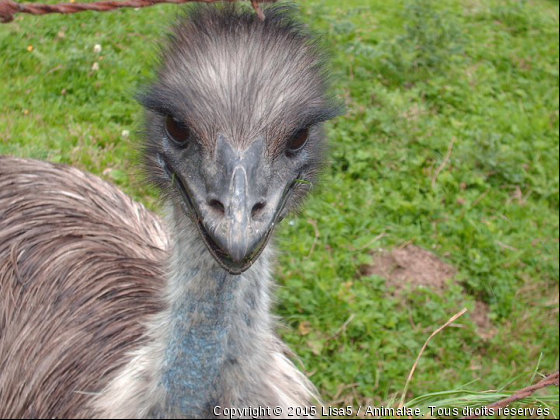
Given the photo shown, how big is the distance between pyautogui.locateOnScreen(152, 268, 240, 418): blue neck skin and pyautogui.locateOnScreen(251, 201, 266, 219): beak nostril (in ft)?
0.79

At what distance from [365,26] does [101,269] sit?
11.7 feet

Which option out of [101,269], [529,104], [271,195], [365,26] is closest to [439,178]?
[529,104]

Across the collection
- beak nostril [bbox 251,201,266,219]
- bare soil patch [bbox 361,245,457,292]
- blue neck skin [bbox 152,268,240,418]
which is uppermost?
beak nostril [bbox 251,201,266,219]

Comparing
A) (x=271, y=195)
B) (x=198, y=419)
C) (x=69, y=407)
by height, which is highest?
(x=271, y=195)

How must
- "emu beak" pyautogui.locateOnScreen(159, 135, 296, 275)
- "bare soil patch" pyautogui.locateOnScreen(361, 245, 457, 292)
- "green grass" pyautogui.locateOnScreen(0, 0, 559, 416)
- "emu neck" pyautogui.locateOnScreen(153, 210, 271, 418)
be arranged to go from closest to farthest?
"emu beak" pyautogui.locateOnScreen(159, 135, 296, 275) → "emu neck" pyautogui.locateOnScreen(153, 210, 271, 418) → "green grass" pyautogui.locateOnScreen(0, 0, 559, 416) → "bare soil patch" pyautogui.locateOnScreen(361, 245, 457, 292)

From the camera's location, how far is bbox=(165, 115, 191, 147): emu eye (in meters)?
1.66

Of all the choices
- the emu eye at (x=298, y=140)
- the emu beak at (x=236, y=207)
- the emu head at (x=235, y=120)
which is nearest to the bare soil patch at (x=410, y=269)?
the emu head at (x=235, y=120)

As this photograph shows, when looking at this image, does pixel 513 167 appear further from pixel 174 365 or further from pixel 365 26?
pixel 174 365

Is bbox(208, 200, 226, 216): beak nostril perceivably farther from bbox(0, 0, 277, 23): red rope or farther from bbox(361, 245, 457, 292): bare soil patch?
bbox(361, 245, 457, 292): bare soil patch

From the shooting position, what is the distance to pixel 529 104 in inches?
196

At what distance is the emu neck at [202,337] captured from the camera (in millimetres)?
1653

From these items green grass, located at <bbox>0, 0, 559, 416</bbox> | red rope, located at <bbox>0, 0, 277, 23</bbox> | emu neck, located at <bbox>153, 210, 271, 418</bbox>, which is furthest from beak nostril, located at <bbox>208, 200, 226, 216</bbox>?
green grass, located at <bbox>0, 0, 559, 416</bbox>

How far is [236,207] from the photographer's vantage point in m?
1.43

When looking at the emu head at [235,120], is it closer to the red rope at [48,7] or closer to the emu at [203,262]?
the emu at [203,262]
